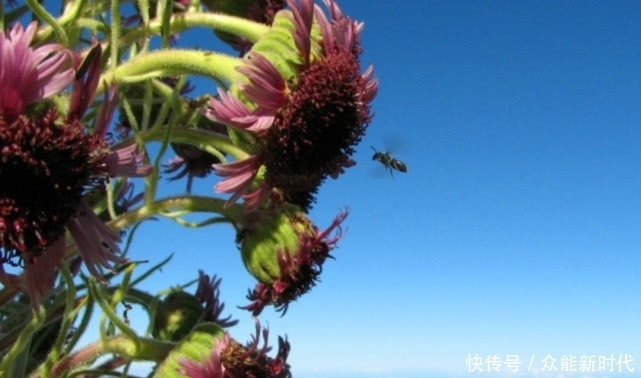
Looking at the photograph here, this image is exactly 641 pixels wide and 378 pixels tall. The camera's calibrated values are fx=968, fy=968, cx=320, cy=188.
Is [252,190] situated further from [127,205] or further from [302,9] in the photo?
[127,205]

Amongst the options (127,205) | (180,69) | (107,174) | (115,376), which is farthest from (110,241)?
(127,205)

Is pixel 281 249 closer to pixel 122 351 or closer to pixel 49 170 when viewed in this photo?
pixel 122 351

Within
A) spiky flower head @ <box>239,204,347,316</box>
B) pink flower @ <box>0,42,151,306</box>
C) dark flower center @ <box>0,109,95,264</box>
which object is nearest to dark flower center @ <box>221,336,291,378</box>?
spiky flower head @ <box>239,204,347,316</box>

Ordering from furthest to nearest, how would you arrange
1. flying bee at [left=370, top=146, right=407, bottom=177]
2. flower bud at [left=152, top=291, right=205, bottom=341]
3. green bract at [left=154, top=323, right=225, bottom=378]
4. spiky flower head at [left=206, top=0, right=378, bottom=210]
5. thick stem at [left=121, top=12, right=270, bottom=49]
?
1. flying bee at [left=370, top=146, right=407, bottom=177]
2. flower bud at [left=152, top=291, right=205, bottom=341]
3. green bract at [left=154, top=323, right=225, bottom=378]
4. thick stem at [left=121, top=12, right=270, bottom=49]
5. spiky flower head at [left=206, top=0, right=378, bottom=210]

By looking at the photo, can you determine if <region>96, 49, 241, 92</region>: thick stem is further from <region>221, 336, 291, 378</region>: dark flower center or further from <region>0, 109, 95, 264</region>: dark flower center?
<region>221, 336, 291, 378</region>: dark flower center

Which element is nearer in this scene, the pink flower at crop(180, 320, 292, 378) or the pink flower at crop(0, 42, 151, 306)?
the pink flower at crop(0, 42, 151, 306)

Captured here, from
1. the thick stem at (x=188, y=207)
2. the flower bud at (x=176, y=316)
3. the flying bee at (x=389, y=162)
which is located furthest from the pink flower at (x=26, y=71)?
the flying bee at (x=389, y=162)
